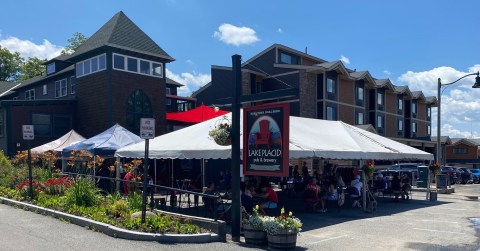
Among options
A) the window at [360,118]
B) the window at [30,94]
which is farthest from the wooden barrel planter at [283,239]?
the window at [360,118]

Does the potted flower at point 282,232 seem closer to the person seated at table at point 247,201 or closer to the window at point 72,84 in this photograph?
the person seated at table at point 247,201

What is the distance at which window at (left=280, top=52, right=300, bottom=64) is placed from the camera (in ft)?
141

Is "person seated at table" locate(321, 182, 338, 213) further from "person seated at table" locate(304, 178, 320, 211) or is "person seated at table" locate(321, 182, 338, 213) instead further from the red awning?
the red awning

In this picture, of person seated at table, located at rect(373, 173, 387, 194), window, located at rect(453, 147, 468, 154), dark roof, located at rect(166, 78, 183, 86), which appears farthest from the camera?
window, located at rect(453, 147, 468, 154)

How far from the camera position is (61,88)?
3500 cm

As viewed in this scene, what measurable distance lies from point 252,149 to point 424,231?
4.91m

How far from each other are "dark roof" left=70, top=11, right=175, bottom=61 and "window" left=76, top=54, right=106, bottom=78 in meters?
0.73

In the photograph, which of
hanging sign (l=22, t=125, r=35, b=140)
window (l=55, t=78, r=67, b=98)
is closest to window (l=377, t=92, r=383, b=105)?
window (l=55, t=78, r=67, b=98)

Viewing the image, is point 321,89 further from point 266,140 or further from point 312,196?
point 266,140

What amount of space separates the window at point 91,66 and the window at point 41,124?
3584mm

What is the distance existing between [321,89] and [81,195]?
30.3 m

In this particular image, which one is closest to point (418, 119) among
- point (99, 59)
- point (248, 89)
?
point (248, 89)

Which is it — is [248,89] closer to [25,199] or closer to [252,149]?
[25,199]

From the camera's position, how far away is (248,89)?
135 feet
